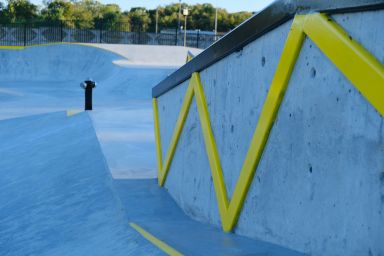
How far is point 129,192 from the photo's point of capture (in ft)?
23.1

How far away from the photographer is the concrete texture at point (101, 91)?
977cm

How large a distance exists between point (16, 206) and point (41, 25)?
3487cm

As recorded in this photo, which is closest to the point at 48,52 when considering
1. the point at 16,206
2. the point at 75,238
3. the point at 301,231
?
the point at 16,206

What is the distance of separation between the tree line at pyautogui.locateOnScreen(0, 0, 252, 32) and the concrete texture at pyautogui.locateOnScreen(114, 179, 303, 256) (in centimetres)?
6122

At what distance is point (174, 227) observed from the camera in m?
5.35

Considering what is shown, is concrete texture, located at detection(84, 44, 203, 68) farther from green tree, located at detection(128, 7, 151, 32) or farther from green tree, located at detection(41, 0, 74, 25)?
green tree, located at detection(128, 7, 151, 32)

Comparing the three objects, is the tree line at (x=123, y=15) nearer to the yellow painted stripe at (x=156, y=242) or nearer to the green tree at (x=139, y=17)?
the green tree at (x=139, y=17)

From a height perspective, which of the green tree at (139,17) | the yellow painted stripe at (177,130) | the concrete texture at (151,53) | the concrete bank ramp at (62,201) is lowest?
the concrete bank ramp at (62,201)

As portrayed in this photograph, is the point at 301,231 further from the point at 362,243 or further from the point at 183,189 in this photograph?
the point at 183,189

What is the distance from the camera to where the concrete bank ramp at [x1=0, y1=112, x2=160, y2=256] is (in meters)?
5.57

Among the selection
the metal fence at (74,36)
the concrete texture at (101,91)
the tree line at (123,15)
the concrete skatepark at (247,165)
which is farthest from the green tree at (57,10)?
the concrete skatepark at (247,165)

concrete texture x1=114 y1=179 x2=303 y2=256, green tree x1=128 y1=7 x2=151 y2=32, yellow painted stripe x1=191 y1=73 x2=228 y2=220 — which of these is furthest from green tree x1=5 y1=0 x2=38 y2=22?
yellow painted stripe x1=191 y1=73 x2=228 y2=220

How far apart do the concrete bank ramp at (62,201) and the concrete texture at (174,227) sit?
17 cm

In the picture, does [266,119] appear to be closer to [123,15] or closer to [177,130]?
[177,130]
